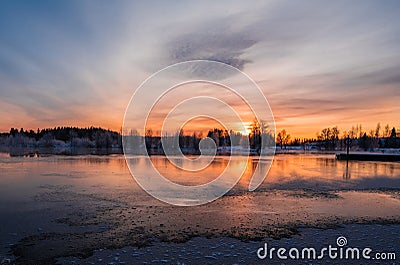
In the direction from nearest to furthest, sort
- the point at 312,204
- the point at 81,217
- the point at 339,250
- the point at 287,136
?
the point at 339,250 < the point at 81,217 < the point at 312,204 < the point at 287,136

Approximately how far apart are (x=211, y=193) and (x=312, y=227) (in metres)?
5.66

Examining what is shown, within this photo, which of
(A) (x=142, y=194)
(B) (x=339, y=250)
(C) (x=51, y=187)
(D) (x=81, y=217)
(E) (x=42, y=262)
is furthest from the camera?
(C) (x=51, y=187)

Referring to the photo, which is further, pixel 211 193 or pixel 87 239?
pixel 211 193

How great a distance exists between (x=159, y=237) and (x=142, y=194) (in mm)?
5864

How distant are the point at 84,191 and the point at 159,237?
7.49 metres

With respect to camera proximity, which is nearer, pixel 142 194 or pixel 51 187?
pixel 142 194

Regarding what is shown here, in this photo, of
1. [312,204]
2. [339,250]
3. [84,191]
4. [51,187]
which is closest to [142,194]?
[84,191]

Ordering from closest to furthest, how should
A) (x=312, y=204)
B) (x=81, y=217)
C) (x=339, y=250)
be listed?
1. (x=339, y=250)
2. (x=81, y=217)
3. (x=312, y=204)

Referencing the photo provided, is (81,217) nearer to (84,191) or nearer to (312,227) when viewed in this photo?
(84,191)

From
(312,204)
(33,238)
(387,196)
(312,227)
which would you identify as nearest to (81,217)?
(33,238)

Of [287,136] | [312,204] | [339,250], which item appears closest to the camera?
[339,250]

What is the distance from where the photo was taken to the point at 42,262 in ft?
18.7

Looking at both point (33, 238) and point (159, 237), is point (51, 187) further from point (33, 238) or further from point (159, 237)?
point (159, 237)

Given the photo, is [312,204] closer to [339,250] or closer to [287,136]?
[339,250]
